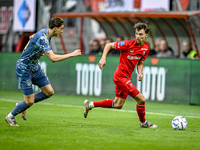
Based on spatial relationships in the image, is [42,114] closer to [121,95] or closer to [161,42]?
[121,95]

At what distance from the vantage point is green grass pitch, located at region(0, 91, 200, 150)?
17.9 feet

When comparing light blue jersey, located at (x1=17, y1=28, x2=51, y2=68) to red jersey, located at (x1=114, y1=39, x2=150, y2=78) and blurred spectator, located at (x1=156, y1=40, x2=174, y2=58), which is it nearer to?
red jersey, located at (x1=114, y1=39, x2=150, y2=78)

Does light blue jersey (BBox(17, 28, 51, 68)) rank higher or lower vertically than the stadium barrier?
higher

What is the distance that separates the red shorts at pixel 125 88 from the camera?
23.0 feet

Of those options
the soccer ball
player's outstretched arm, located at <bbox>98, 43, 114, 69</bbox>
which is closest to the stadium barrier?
the soccer ball

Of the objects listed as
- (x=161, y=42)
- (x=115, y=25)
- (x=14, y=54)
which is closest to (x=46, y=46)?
(x=161, y=42)

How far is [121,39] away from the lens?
44.2 ft

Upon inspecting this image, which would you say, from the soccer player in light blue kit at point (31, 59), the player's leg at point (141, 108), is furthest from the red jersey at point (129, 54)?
the soccer player in light blue kit at point (31, 59)

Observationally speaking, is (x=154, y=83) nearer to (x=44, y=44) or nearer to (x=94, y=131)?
(x=94, y=131)

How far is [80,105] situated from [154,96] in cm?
250

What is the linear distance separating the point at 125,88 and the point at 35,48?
1821mm

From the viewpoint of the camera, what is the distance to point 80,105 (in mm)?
11047

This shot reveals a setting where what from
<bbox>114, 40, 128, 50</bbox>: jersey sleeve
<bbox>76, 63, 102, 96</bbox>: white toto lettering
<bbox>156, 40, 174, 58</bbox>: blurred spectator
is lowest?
<bbox>76, 63, 102, 96</bbox>: white toto lettering

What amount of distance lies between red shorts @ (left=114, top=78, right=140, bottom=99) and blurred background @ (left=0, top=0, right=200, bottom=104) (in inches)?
192
